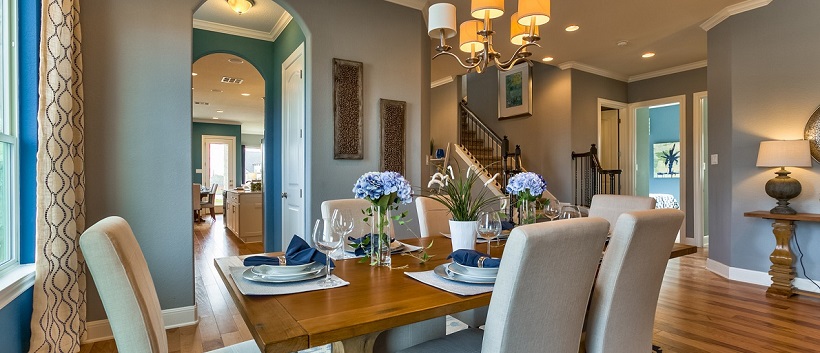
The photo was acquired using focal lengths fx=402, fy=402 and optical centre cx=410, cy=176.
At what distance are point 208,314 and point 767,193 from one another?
4.82 m

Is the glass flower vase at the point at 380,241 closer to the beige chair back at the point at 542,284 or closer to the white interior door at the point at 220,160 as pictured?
the beige chair back at the point at 542,284

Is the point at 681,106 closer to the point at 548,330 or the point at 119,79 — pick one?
the point at 548,330

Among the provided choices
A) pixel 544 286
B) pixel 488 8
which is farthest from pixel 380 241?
pixel 488 8

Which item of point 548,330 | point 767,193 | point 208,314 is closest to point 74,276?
point 208,314

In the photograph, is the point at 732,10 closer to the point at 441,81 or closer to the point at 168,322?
the point at 441,81

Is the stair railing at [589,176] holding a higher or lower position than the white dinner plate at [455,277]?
higher

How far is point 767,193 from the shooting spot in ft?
11.8

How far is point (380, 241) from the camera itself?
1.59m

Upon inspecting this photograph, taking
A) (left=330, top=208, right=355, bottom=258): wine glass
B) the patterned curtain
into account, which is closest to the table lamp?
(left=330, top=208, right=355, bottom=258): wine glass

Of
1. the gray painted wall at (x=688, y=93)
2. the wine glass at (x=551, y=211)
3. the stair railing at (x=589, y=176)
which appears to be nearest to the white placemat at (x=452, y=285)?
the wine glass at (x=551, y=211)

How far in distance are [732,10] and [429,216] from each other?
3.80 metres

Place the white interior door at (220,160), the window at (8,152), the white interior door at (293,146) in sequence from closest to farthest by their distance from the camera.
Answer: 1. the window at (8,152)
2. the white interior door at (293,146)
3. the white interior door at (220,160)

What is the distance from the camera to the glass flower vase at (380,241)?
62.1 inches

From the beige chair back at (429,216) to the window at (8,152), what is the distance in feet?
6.73
